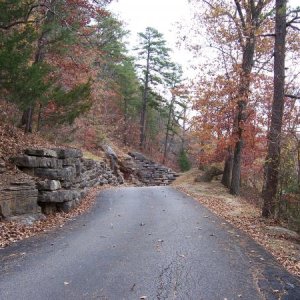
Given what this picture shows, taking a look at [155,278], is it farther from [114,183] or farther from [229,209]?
[114,183]

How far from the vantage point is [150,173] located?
32875mm

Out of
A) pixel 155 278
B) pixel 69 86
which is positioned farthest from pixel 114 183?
pixel 155 278

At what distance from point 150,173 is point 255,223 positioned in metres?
22.0

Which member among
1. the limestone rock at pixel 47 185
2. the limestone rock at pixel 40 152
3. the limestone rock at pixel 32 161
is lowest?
the limestone rock at pixel 47 185

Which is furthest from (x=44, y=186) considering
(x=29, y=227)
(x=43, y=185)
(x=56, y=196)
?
(x=29, y=227)

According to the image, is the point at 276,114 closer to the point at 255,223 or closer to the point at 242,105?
the point at 255,223

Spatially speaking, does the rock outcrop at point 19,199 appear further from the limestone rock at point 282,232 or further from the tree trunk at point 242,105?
the tree trunk at point 242,105

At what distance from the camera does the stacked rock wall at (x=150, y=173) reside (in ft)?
103

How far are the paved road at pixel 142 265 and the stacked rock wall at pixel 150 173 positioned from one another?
20699mm

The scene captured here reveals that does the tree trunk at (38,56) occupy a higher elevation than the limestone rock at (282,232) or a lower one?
higher

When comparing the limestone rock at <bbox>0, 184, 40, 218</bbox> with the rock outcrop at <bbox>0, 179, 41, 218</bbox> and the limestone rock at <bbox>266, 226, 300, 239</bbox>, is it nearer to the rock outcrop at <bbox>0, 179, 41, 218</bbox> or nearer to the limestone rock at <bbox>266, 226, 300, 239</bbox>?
the rock outcrop at <bbox>0, 179, 41, 218</bbox>

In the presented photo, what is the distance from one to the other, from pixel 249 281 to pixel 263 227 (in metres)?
4.76

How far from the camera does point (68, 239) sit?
8.47 m

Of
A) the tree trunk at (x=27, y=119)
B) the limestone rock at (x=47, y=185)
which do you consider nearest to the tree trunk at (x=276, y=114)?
the limestone rock at (x=47, y=185)
